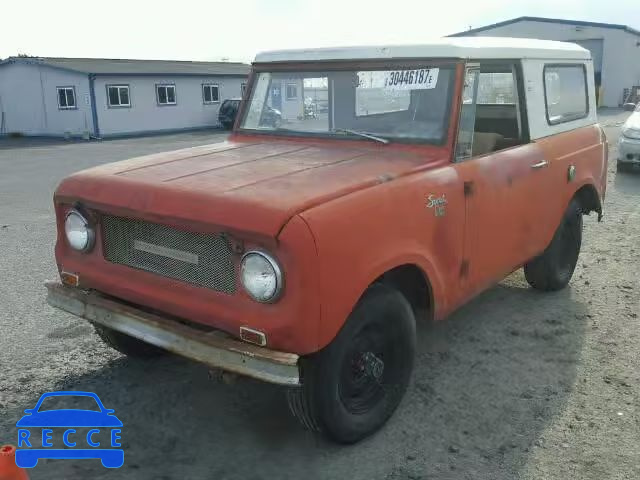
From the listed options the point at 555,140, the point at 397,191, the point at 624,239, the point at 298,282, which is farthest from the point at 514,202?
the point at 624,239

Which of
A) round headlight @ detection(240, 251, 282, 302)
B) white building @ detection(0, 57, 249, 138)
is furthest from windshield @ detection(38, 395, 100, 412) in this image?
white building @ detection(0, 57, 249, 138)

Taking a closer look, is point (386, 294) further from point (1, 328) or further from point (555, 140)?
point (1, 328)

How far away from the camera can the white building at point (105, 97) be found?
85.3 feet

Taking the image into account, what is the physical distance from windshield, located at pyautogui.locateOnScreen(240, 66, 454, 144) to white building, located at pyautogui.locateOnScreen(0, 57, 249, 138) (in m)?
22.9

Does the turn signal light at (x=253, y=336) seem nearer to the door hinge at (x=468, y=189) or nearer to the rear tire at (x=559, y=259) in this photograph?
the door hinge at (x=468, y=189)

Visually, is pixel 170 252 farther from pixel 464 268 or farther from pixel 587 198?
pixel 587 198

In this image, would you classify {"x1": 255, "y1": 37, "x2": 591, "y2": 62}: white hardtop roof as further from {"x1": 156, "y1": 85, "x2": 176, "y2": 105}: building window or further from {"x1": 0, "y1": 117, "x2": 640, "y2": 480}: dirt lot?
{"x1": 156, "y1": 85, "x2": 176, "y2": 105}: building window

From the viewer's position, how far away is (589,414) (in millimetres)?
3555

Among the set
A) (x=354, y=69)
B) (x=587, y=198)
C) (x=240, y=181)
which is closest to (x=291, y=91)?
Answer: (x=354, y=69)

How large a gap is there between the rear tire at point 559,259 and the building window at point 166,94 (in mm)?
25299

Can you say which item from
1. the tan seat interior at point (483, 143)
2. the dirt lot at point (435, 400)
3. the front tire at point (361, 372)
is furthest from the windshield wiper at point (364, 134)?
the dirt lot at point (435, 400)

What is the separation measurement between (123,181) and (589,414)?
2.85 metres

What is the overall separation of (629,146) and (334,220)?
1033 centimetres

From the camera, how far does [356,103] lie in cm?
418
